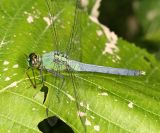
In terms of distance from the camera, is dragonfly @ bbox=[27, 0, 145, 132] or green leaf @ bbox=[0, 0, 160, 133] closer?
green leaf @ bbox=[0, 0, 160, 133]

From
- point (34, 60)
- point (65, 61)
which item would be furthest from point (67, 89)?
point (65, 61)

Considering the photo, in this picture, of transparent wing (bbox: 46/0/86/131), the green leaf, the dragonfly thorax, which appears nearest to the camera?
the green leaf

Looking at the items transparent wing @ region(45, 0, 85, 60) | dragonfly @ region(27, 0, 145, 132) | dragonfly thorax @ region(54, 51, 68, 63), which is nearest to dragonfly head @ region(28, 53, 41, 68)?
dragonfly @ region(27, 0, 145, 132)

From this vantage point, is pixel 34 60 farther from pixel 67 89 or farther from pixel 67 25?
pixel 67 25

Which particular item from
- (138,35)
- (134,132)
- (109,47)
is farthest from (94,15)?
(134,132)

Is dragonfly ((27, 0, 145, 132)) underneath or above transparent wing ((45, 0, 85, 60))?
underneath

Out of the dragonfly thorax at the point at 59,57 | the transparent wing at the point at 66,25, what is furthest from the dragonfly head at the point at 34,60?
the transparent wing at the point at 66,25

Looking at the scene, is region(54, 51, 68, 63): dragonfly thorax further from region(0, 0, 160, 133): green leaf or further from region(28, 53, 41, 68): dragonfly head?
region(28, 53, 41, 68): dragonfly head

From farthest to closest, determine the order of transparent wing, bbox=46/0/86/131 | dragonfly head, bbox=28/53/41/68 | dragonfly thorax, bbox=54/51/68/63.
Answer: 1. transparent wing, bbox=46/0/86/131
2. dragonfly thorax, bbox=54/51/68/63
3. dragonfly head, bbox=28/53/41/68
